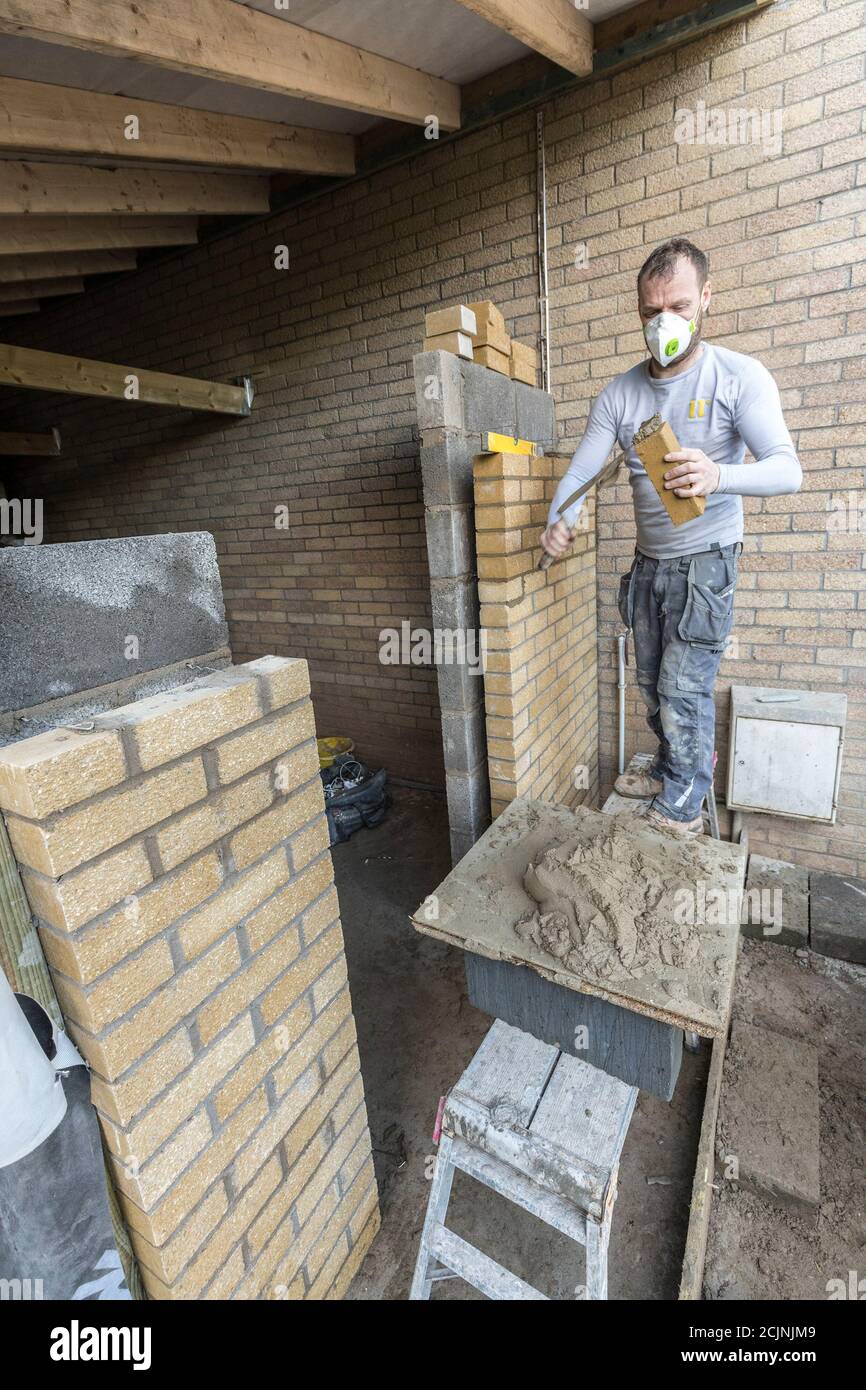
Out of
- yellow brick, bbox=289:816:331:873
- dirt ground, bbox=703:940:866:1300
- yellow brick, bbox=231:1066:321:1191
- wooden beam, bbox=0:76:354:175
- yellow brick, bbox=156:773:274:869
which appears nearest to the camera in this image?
yellow brick, bbox=156:773:274:869

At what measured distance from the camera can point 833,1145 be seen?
2.19 m

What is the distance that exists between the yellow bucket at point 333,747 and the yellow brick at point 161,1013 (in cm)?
345

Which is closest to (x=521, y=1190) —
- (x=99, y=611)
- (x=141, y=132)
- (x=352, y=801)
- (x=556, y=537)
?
(x=99, y=611)

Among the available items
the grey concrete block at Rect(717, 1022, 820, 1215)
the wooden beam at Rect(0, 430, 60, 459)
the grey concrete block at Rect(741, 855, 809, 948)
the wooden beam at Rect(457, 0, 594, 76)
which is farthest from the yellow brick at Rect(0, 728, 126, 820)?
the wooden beam at Rect(0, 430, 60, 459)

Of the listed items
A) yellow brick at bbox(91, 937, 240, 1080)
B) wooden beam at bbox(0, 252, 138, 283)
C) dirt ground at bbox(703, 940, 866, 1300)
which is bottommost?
dirt ground at bbox(703, 940, 866, 1300)

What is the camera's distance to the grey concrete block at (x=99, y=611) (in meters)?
1.22

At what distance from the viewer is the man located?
205 centimetres

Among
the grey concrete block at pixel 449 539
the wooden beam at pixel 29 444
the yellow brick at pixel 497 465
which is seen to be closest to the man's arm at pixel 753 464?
the yellow brick at pixel 497 465

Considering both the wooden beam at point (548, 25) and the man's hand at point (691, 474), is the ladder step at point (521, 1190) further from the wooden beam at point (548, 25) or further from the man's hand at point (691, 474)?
the wooden beam at point (548, 25)

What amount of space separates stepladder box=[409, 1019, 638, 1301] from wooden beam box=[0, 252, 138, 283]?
18.8 ft

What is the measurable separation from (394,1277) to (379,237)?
5062 millimetres

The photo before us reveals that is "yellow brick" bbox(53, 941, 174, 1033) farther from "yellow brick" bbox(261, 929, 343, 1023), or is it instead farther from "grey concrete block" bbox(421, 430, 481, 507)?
"grey concrete block" bbox(421, 430, 481, 507)

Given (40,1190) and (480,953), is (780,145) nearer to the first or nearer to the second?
(480,953)

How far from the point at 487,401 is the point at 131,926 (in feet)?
7.70
